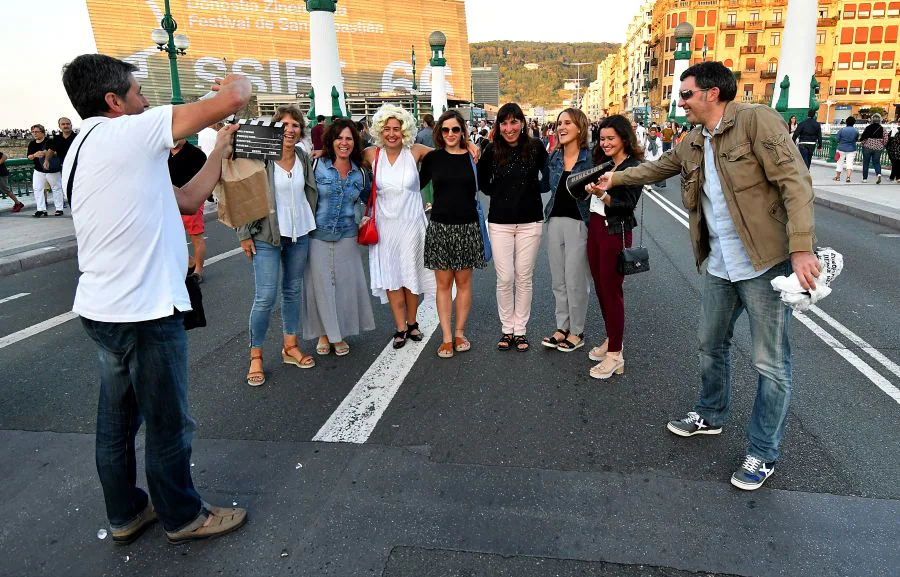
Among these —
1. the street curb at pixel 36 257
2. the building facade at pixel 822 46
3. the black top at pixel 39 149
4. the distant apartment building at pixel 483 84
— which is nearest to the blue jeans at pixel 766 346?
the street curb at pixel 36 257

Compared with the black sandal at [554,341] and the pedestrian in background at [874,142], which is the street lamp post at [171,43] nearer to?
the black sandal at [554,341]

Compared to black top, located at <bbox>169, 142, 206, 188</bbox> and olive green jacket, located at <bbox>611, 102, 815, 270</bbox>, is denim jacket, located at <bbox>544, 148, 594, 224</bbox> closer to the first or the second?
olive green jacket, located at <bbox>611, 102, 815, 270</bbox>

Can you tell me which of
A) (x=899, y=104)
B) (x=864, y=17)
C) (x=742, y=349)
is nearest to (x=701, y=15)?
(x=864, y=17)

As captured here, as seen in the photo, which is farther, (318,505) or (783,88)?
(783,88)

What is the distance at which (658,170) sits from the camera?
356cm

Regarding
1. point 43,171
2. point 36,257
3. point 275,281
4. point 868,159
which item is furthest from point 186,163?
point 868,159

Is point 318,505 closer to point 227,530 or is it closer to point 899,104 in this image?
point 227,530

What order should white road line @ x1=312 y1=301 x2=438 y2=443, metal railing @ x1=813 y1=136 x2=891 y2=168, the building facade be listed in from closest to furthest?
white road line @ x1=312 y1=301 x2=438 y2=443 < metal railing @ x1=813 y1=136 x2=891 y2=168 < the building facade

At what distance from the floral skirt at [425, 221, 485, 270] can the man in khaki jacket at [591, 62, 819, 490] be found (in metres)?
1.90

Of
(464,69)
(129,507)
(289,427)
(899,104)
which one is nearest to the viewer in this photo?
(129,507)

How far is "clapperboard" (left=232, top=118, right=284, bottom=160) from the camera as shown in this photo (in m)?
3.70

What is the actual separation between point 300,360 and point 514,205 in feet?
6.93

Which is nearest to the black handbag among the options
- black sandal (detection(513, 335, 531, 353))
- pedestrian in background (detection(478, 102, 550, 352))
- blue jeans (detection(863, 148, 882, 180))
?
pedestrian in background (detection(478, 102, 550, 352))

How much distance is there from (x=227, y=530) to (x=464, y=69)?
81.5m
